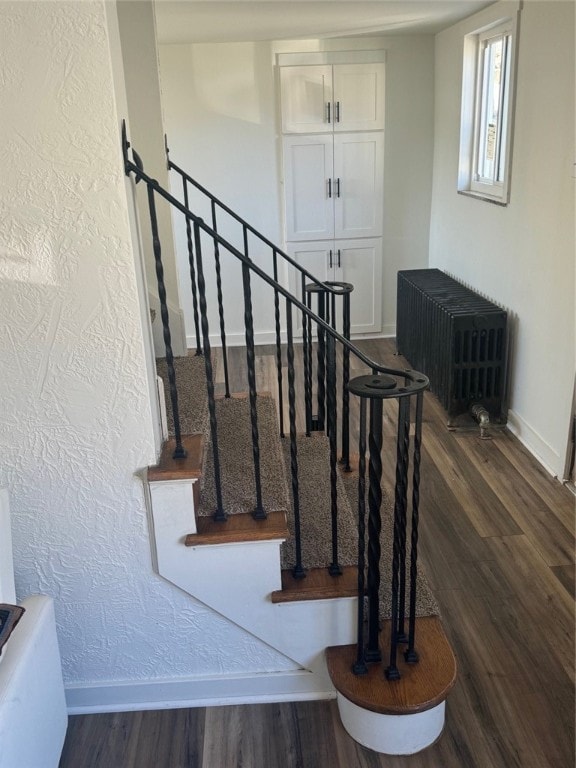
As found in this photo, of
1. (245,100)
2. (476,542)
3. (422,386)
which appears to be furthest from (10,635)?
(245,100)

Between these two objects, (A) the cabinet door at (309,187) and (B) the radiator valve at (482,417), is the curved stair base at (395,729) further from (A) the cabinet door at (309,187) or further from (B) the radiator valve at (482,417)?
(A) the cabinet door at (309,187)

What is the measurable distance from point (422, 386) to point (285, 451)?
1140 millimetres

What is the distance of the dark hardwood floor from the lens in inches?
72.5

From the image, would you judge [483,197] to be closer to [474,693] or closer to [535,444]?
[535,444]

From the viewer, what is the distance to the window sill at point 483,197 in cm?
374

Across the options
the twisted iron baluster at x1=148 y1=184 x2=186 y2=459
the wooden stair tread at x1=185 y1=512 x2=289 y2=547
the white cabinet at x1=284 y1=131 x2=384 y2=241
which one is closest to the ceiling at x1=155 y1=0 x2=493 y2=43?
the white cabinet at x1=284 y1=131 x2=384 y2=241

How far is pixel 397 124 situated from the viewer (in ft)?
16.4

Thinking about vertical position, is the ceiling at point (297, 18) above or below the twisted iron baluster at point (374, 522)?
above

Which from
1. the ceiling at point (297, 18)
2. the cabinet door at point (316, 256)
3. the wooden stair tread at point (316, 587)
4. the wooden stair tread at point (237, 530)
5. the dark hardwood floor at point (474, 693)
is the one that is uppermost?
the ceiling at point (297, 18)

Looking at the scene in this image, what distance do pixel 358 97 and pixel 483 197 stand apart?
146 cm

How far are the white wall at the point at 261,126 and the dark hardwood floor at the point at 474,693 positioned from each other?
116 inches

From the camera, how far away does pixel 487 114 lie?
165 inches

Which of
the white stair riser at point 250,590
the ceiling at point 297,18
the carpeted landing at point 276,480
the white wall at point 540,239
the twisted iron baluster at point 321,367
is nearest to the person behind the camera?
the white stair riser at point 250,590

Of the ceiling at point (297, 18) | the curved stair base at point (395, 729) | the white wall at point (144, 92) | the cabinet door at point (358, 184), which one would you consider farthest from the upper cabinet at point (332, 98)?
the curved stair base at point (395, 729)
